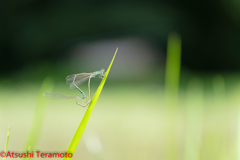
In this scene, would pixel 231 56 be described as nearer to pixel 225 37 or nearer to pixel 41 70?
pixel 225 37

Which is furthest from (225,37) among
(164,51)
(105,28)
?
(105,28)

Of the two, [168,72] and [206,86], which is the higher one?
[206,86]

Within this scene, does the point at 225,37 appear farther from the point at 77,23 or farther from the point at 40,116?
the point at 40,116

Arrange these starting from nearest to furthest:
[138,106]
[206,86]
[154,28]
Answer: [138,106]
[206,86]
[154,28]

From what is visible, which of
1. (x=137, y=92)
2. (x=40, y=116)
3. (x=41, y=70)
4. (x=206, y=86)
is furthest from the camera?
(x=41, y=70)

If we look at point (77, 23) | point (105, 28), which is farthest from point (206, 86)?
point (77, 23)

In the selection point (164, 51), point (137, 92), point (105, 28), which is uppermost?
point (105, 28)

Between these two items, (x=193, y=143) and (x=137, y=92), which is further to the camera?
(x=137, y=92)

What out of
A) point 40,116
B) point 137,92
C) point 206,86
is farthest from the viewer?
point 206,86

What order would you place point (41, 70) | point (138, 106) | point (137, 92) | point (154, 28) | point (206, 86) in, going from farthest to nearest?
point (154, 28) < point (41, 70) < point (206, 86) < point (137, 92) < point (138, 106)
